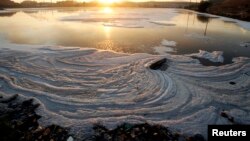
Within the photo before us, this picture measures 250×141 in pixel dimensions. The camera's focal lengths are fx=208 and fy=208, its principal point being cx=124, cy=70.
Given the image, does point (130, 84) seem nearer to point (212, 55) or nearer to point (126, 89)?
point (126, 89)

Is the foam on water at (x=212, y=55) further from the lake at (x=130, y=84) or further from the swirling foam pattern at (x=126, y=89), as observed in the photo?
the swirling foam pattern at (x=126, y=89)

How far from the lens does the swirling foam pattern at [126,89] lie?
7312 millimetres

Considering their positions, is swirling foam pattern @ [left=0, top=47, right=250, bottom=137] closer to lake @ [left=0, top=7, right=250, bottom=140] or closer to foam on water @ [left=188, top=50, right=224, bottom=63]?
lake @ [left=0, top=7, right=250, bottom=140]

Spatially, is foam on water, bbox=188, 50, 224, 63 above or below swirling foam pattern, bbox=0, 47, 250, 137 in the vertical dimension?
above

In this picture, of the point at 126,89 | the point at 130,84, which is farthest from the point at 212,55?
the point at 126,89

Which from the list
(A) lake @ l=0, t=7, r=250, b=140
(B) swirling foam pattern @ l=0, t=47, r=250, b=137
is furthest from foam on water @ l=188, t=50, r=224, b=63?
(B) swirling foam pattern @ l=0, t=47, r=250, b=137

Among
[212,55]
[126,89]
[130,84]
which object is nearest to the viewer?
[126,89]

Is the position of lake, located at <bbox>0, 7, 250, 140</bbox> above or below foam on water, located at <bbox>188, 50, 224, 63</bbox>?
below

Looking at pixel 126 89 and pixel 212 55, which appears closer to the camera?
pixel 126 89

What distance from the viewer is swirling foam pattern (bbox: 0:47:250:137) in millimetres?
7312

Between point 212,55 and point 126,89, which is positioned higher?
point 212,55

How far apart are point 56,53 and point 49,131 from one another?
930cm

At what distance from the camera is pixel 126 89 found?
9.42 metres

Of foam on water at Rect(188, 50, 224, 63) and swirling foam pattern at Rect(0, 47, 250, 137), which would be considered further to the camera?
foam on water at Rect(188, 50, 224, 63)
